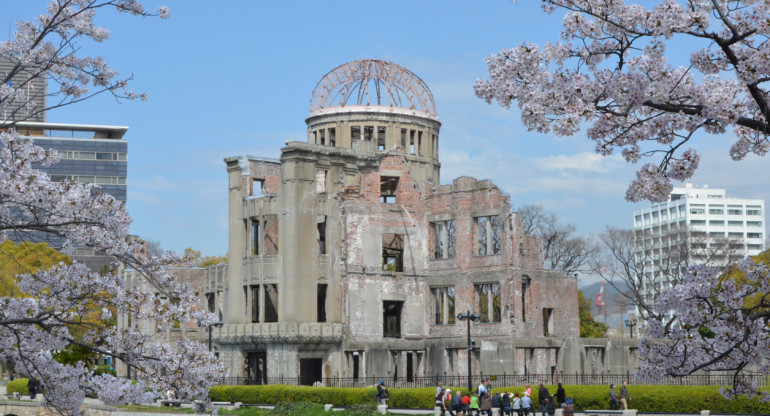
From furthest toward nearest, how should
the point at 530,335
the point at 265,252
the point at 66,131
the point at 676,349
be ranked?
the point at 66,131 < the point at 265,252 < the point at 530,335 < the point at 676,349

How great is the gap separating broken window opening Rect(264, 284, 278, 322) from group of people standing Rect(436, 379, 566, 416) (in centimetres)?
1905

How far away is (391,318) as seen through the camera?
202 feet

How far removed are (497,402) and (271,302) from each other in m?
22.1

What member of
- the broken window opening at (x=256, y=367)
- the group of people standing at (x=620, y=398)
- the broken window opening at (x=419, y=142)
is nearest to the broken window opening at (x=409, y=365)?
the broken window opening at (x=256, y=367)

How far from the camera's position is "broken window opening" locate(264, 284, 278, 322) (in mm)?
57812

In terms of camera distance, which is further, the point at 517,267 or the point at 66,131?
the point at 66,131

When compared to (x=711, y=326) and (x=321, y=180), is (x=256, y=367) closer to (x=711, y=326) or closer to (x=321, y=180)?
(x=321, y=180)

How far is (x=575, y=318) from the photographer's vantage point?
57.2 meters

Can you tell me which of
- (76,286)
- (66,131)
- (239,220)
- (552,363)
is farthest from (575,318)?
(66,131)

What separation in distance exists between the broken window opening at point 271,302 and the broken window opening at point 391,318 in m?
6.20

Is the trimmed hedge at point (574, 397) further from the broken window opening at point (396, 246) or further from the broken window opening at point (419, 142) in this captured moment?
the broken window opening at point (419, 142)

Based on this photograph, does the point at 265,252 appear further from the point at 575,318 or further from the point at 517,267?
the point at 575,318

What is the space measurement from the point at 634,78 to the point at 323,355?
1712 inches

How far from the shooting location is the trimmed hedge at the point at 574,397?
37.5 metres
